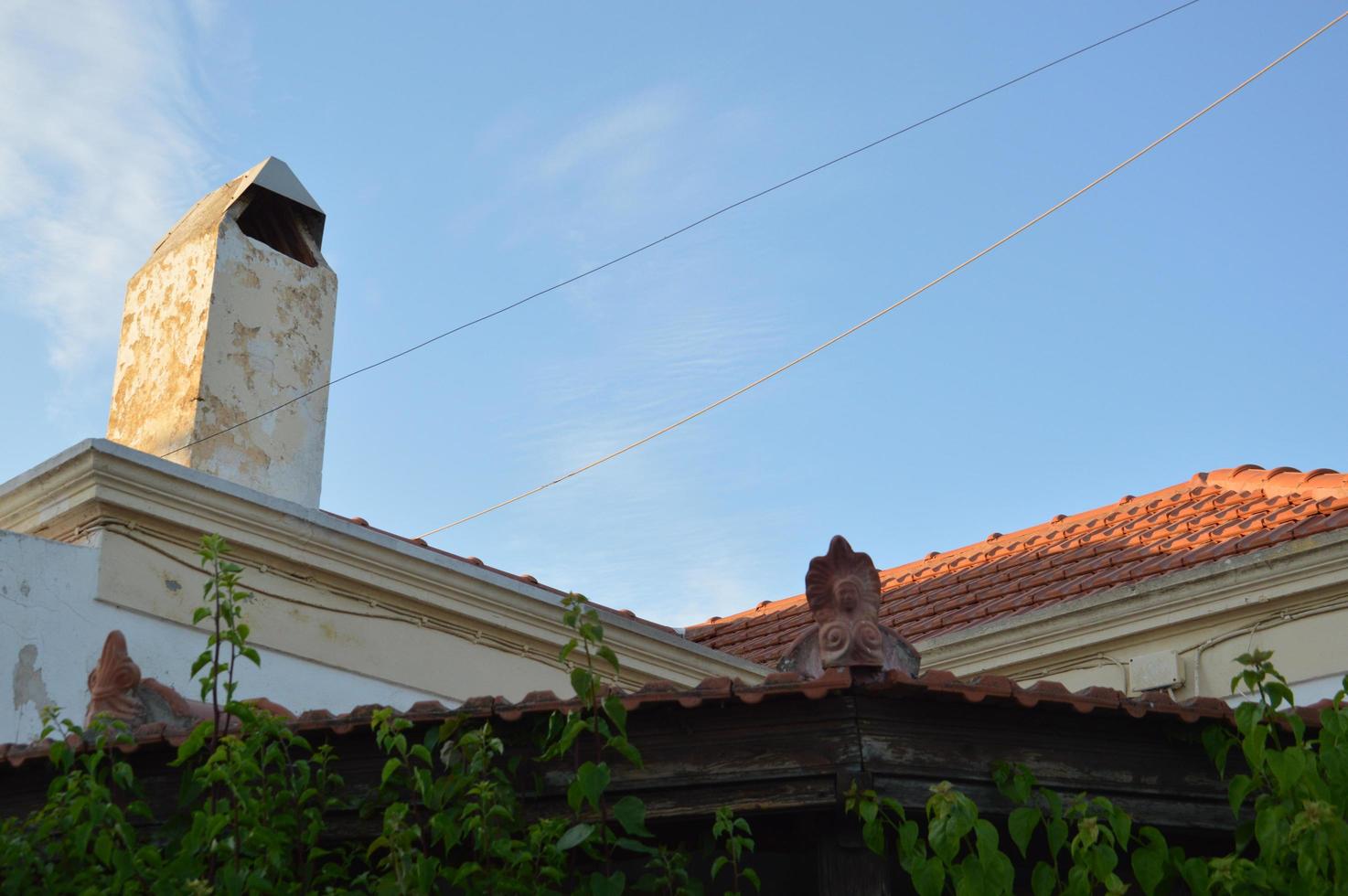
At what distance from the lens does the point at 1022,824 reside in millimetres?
4988

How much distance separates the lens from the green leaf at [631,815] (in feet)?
16.4

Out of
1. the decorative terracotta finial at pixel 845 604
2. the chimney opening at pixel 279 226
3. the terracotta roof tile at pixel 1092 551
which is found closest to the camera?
the decorative terracotta finial at pixel 845 604

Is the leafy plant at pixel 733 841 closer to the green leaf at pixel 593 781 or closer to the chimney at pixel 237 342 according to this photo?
the green leaf at pixel 593 781

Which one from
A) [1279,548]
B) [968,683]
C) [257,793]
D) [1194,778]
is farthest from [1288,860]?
[1279,548]

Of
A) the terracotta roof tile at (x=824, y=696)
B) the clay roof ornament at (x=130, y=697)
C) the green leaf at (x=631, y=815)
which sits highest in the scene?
the clay roof ornament at (x=130, y=697)

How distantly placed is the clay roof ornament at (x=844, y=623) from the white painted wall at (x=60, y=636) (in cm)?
359

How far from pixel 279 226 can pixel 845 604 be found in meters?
6.36

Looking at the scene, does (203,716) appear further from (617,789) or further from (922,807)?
(922,807)

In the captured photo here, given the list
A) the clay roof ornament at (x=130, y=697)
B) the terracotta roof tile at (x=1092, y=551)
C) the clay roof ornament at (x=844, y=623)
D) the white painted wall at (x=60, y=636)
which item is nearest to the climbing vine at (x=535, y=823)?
the clay roof ornament at (x=130, y=697)

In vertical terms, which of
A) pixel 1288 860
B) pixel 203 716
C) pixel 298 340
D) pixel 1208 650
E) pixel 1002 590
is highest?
pixel 298 340

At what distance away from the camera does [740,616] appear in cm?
1380

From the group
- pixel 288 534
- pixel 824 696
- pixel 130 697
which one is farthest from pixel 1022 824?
pixel 288 534

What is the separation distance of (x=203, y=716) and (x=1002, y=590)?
250 inches

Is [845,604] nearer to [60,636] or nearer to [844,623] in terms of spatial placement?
[844,623]
